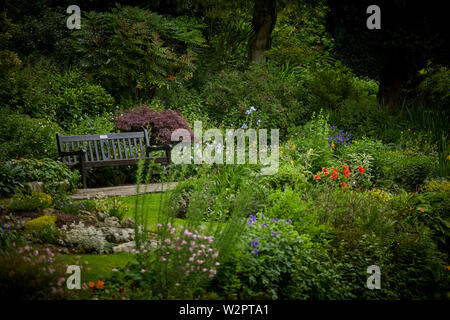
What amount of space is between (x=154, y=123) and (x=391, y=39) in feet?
18.7

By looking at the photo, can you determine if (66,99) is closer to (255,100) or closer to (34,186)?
(34,186)

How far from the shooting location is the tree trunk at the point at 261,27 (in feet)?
40.0

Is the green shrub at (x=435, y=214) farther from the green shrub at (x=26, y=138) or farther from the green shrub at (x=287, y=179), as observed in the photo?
the green shrub at (x=26, y=138)

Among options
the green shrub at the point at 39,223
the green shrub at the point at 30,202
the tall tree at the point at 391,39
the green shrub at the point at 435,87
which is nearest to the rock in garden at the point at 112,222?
the green shrub at the point at 39,223

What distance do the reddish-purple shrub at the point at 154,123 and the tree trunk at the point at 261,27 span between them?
4.55 m

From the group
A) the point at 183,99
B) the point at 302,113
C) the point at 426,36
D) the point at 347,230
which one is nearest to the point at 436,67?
the point at 426,36

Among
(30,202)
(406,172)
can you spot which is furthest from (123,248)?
(406,172)

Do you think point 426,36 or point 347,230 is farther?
point 426,36

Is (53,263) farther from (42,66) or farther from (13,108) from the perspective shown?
(42,66)

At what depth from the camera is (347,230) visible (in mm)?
4449

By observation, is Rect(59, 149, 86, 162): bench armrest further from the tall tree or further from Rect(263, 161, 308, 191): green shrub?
the tall tree

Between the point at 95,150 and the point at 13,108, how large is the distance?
8.10 feet

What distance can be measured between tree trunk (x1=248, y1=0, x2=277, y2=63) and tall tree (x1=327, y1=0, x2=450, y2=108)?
84.1 inches

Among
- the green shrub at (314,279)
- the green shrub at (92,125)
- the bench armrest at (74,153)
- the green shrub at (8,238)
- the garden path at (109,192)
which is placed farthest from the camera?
the green shrub at (92,125)
